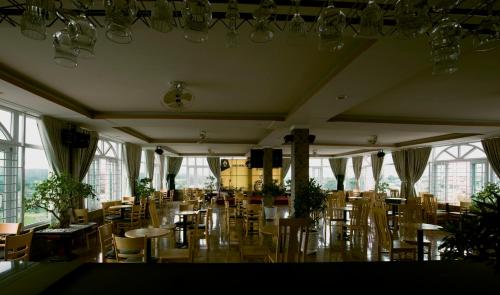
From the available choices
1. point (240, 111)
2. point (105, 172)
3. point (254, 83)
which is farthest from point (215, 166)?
point (254, 83)

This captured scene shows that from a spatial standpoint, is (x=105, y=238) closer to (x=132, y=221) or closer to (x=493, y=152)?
(x=132, y=221)

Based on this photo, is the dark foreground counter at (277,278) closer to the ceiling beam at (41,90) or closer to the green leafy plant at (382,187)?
the ceiling beam at (41,90)

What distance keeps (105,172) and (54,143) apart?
12.9 ft

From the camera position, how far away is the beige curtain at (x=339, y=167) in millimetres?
20094

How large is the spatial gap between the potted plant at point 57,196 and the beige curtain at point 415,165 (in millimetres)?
12388

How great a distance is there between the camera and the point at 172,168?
19.7 metres

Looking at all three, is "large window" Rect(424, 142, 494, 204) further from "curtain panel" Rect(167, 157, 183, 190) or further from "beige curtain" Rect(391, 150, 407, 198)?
"curtain panel" Rect(167, 157, 183, 190)

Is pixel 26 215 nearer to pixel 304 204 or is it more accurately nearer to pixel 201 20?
pixel 304 204

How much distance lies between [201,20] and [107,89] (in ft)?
13.0

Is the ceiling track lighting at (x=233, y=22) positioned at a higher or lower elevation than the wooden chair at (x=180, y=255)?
higher

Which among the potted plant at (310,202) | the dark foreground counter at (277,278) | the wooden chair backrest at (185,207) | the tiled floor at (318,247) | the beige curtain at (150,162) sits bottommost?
the tiled floor at (318,247)

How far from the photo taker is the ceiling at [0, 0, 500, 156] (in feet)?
10.4

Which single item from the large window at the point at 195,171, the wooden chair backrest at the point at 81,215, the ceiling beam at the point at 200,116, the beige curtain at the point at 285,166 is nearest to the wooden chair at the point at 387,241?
the ceiling beam at the point at 200,116

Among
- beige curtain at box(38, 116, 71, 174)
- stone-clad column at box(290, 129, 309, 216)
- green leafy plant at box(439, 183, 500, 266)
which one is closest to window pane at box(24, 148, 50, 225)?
beige curtain at box(38, 116, 71, 174)
